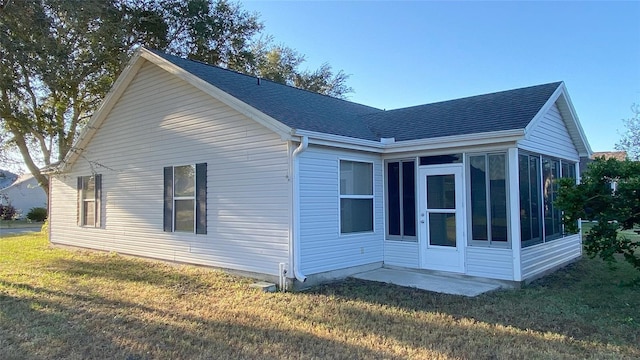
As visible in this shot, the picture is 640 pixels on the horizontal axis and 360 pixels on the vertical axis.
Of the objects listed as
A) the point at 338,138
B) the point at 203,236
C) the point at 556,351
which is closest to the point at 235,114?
the point at 338,138

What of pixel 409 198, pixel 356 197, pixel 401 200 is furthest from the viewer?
pixel 401 200

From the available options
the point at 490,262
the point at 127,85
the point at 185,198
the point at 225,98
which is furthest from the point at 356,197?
the point at 127,85

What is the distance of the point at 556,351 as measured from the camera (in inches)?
167

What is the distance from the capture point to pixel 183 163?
29.8 ft

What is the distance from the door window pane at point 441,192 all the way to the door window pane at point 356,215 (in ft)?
3.86

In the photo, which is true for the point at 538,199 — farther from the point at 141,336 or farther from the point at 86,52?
the point at 86,52

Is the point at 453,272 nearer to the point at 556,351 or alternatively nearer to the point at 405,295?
the point at 405,295

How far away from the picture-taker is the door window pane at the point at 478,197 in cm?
750

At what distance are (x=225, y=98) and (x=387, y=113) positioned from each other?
4.93 m

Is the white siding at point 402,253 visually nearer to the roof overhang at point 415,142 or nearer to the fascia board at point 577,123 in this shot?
the roof overhang at point 415,142

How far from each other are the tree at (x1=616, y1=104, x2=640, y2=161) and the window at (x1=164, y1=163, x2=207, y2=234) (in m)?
26.3

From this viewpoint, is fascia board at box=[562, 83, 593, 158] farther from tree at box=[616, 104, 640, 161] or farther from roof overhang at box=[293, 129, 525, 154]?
tree at box=[616, 104, 640, 161]

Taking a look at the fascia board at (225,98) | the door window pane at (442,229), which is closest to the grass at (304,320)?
the door window pane at (442,229)

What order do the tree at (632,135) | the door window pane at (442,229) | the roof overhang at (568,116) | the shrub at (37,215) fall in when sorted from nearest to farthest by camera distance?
1. the door window pane at (442,229)
2. the roof overhang at (568,116)
3. the tree at (632,135)
4. the shrub at (37,215)
